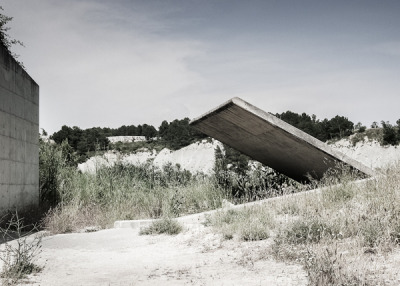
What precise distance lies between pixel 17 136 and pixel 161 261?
473cm

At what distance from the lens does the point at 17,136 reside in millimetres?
7816

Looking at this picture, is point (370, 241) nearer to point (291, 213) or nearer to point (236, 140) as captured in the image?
point (291, 213)

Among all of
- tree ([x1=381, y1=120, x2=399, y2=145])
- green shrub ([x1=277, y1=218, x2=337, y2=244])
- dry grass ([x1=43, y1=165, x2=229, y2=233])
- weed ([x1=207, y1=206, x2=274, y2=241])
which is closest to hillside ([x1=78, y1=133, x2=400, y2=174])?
tree ([x1=381, y1=120, x2=399, y2=145])

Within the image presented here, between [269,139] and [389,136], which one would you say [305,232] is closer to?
[269,139]

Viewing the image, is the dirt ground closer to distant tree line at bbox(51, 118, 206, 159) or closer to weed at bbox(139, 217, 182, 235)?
weed at bbox(139, 217, 182, 235)

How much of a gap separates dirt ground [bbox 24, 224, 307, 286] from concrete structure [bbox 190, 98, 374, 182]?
2.18m

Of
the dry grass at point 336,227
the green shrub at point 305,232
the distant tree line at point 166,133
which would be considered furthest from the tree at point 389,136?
the green shrub at point 305,232

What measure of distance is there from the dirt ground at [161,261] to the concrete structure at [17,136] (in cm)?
163

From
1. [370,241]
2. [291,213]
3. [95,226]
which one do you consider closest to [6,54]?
[95,226]

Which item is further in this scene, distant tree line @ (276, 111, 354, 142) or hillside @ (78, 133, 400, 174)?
distant tree line @ (276, 111, 354, 142)

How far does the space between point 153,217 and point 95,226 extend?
1086 mm

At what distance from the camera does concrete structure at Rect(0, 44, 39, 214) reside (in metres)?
7.20

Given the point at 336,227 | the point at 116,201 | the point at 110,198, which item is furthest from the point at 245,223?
the point at 110,198

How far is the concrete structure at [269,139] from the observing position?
275 inches
